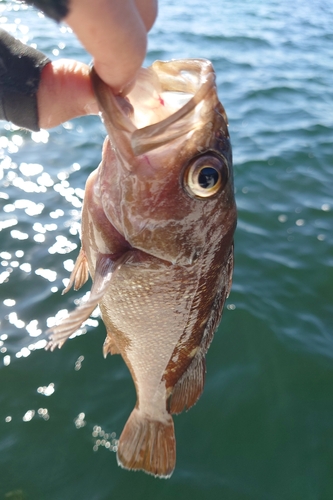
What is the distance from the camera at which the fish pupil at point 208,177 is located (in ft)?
5.51

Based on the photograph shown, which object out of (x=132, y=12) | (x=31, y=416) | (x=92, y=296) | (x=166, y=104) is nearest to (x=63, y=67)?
(x=166, y=104)

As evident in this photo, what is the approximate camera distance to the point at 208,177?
1701 millimetres

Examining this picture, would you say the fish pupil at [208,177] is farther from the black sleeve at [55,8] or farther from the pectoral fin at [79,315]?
the black sleeve at [55,8]

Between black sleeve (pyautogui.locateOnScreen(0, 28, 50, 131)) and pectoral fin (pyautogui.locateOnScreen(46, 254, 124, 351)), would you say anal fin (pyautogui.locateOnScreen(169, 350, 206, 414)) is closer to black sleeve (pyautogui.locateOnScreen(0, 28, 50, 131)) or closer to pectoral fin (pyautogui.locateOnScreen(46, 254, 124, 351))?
pectoral fin (pyautogui.locateOnScreen(46, 254, 124, 351))

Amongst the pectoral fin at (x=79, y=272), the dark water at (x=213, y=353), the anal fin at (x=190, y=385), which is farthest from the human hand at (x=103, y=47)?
the dark water at (x=213, y=353)

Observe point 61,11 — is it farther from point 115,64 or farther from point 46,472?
point 46,472

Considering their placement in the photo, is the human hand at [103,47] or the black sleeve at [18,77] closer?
the human hand at [103,47]

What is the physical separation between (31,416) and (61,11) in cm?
306

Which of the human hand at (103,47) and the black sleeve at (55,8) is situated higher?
the black sleeve at (55,8)

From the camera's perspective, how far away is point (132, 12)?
1.14 metres

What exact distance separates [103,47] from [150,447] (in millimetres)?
2210

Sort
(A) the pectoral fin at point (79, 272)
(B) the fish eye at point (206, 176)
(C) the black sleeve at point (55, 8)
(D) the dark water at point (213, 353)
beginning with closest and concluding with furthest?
(C) the black sleeve at point (55, 8)
(B) the fish eye at point (206, 176)
(A) the pectoral fin at point (79, 272)
(D) the dark water at point (213, 353)

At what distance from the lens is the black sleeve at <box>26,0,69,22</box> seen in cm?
106

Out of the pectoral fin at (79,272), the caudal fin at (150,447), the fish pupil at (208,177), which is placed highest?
the fish pupil at (208,177)
